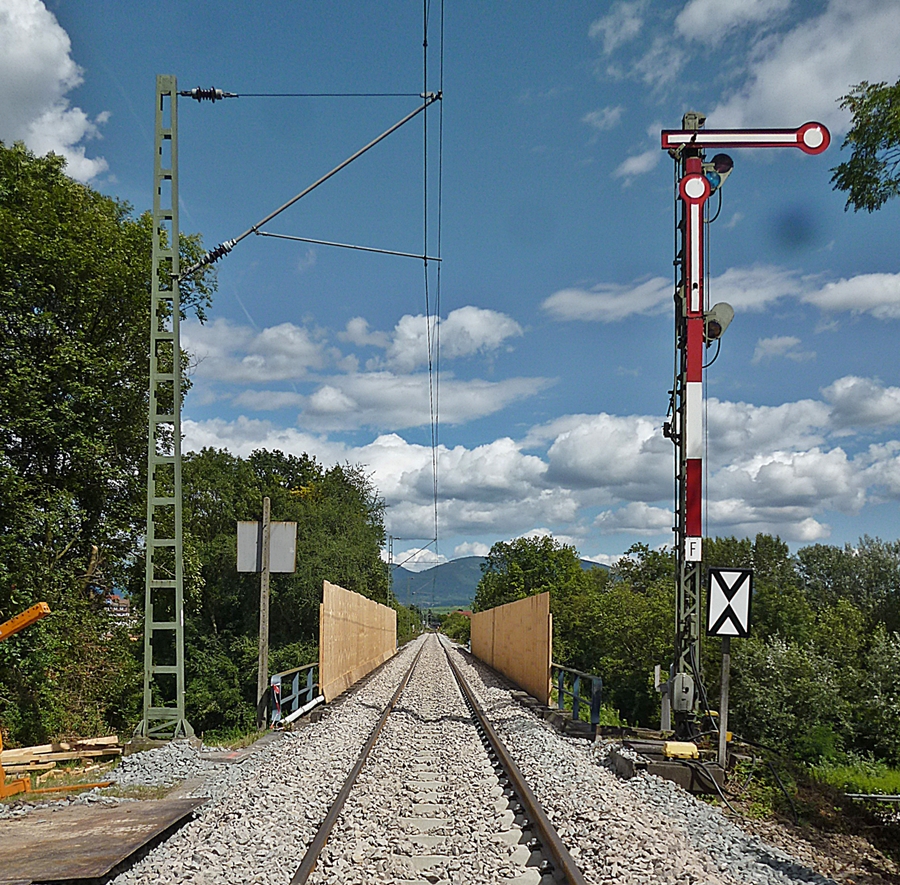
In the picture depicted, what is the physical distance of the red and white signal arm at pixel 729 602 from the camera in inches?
355

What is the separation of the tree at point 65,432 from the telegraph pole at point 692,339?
1435cm

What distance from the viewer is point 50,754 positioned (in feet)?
44.8

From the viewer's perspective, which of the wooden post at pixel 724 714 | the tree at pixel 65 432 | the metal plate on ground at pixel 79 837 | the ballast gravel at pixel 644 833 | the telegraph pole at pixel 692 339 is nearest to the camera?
the metal plate on ground at pixel 79 837

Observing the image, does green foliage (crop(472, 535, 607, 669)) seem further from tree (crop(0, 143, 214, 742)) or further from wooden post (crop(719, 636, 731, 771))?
wooden post (crop(719, 636, 731, 771))

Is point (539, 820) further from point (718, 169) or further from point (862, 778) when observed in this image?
point (862, 778)

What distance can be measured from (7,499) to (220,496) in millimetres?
27784

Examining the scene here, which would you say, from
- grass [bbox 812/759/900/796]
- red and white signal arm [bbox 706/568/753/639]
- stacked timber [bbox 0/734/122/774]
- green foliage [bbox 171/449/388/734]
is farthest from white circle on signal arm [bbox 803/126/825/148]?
green foliage [bbox 171/449/388/734]

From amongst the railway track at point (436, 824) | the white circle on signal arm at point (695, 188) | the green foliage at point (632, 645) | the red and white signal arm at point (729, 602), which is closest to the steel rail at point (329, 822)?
the railway track at point (436, 824)

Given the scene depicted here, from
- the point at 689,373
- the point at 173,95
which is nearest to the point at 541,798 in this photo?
the point at 689,373

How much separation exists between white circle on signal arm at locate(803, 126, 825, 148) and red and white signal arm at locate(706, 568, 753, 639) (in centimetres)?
626

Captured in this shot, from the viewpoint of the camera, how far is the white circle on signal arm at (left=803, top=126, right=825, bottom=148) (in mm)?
11391

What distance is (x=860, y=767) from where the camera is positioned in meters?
25.5

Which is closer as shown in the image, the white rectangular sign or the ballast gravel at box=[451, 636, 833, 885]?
the ballast gravel at box=[451, 636, 833, 885]

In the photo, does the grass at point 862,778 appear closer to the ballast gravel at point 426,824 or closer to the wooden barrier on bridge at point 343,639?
the ballast gravel at point 426,824
